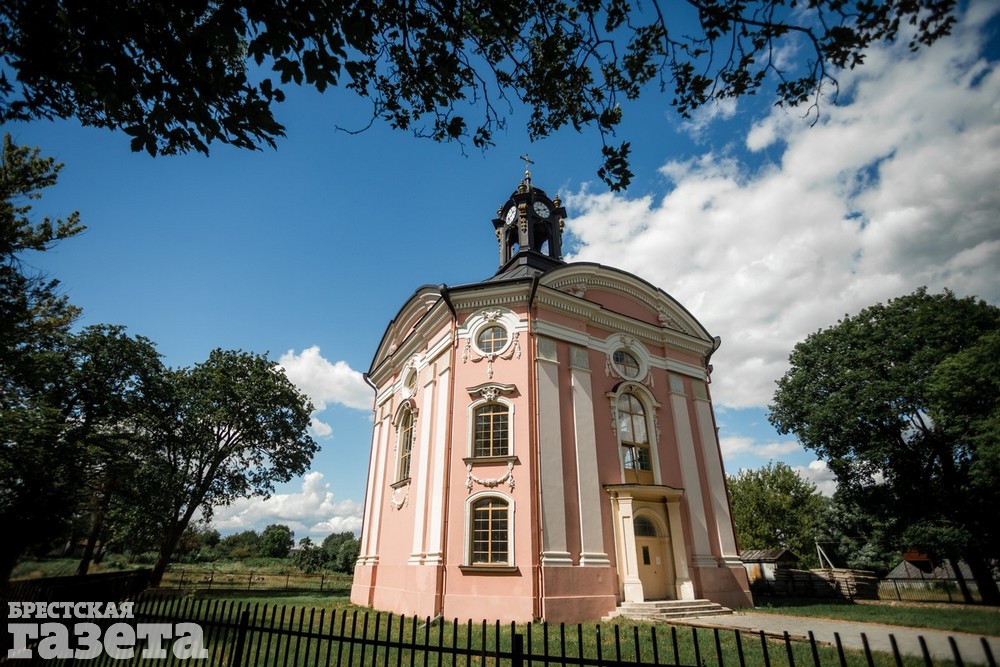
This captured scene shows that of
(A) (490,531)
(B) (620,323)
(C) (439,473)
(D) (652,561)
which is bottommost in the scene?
(D) (652,561)

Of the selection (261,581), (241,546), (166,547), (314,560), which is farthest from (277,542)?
(166,547)

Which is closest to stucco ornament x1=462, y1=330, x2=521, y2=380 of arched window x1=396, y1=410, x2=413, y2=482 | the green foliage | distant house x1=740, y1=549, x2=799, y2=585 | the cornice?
the cornice

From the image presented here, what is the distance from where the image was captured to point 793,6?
3797 mm

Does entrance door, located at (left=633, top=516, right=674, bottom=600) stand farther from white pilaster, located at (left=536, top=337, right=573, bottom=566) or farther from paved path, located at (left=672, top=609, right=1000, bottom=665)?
white pilaster, located at (left=536, top=337, right=573, bottom=566)

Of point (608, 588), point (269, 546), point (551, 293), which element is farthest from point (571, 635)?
point (269, 546)

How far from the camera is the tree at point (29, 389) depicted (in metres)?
10.1

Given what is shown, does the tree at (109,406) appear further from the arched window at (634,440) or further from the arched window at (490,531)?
the arched window at (634,440)

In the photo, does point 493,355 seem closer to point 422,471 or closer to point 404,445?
point 422,471

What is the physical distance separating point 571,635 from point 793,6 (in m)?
10.9

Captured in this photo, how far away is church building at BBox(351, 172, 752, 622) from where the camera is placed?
41.0 ft

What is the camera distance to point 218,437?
25.8 metres

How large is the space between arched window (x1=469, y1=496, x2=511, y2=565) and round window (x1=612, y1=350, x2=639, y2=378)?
609cm

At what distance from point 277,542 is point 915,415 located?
70.7 meters

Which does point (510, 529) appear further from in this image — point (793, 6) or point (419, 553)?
point (793, 6)
